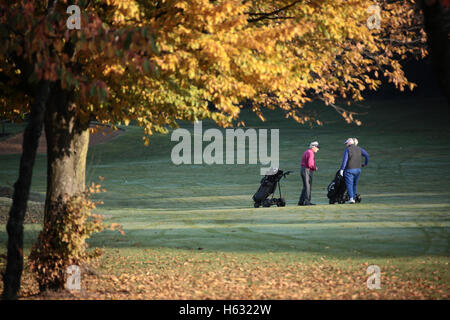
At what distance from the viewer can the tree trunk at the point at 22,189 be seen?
669 cm

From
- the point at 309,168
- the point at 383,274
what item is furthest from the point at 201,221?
the point at 383,274

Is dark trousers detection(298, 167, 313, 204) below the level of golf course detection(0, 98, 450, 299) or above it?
above

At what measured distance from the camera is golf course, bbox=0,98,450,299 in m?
8.52

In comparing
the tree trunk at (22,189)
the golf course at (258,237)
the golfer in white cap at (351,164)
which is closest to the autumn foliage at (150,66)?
the tree trunk at (22,189)

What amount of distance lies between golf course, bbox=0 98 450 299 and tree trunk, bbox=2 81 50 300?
3.87 ft

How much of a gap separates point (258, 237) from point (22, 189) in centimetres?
660

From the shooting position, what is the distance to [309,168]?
17.6 metres

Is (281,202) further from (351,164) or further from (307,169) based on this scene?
(351,164)

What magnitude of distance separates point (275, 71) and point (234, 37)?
697 mm

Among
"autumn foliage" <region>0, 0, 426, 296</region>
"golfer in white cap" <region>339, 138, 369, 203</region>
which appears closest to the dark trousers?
"golfer in white cap" <region>339, 138, 369, 203</region>

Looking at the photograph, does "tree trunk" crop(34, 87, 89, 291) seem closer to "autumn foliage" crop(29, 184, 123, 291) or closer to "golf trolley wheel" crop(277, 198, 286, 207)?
"autumn foliage" crop(29, 184, 123, 291)

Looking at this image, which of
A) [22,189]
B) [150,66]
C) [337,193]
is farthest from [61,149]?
[337,193]
